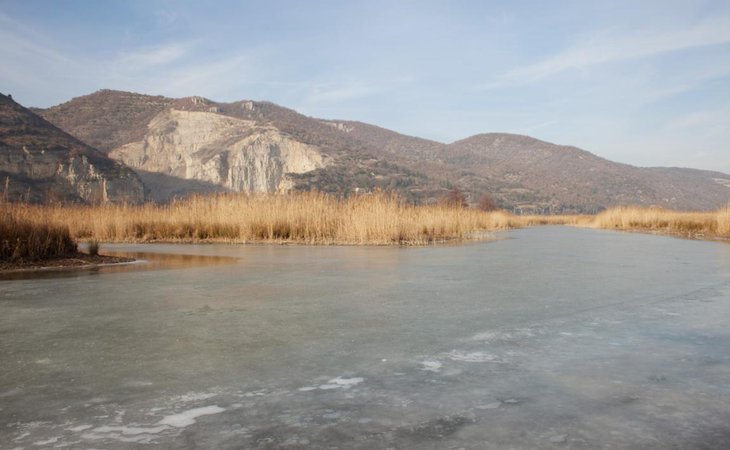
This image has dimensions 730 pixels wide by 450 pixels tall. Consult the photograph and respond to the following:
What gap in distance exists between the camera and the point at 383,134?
12900cm

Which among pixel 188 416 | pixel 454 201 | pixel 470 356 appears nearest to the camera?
pixel 188 416

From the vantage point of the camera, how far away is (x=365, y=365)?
3375 mm

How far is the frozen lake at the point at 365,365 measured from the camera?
233 cm

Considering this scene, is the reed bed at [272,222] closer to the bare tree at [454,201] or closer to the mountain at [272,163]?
the bare tree at [454,201]

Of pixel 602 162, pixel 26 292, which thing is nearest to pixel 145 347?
pixel 26 292

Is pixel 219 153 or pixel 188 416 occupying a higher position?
pixel 219 153

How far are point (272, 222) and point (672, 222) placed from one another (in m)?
17.5

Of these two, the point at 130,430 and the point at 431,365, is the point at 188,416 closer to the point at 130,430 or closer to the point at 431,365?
the point at 130,430

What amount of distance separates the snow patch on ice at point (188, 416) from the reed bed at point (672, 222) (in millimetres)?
20727

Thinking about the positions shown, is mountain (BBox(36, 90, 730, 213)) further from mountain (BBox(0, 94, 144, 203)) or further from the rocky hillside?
mountain (BBox(0, 94, 144, 203))

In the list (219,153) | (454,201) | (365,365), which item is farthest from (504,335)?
(219,153)

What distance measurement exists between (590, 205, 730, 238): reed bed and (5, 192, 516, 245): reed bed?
30.2 ft

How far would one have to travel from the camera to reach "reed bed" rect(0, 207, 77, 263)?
29.9ft

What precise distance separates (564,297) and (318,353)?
136 inches
